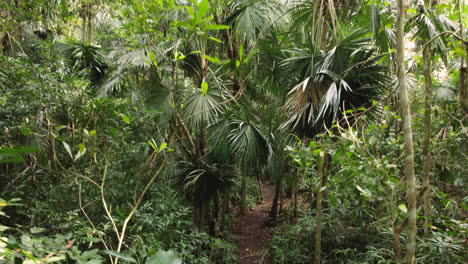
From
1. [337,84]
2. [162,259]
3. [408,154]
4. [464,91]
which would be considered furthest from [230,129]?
[162,259]

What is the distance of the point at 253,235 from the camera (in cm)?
594

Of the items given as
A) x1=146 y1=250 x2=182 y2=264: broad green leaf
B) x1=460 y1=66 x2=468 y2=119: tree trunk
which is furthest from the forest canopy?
x1=146 y1=250 x2=182 y2=264: broad green leaf

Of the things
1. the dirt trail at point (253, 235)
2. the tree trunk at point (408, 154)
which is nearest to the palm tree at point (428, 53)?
the tree trunk at point (408, 154)

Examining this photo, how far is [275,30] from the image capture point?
4.30 metres

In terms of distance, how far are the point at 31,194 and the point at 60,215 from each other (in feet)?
1.48

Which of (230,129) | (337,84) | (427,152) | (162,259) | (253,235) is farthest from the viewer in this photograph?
(253,235)

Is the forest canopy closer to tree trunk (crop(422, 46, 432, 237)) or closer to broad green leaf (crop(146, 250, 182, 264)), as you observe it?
tree trunk (crop(422, 46, 432, 237))

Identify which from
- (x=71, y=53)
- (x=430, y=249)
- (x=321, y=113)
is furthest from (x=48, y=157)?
(x=430, y=249)

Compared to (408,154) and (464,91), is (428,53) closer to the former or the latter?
(464,91)

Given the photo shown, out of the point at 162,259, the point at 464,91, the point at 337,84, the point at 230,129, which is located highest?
the point at 337,84

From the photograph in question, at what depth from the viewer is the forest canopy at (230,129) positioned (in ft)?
7.03

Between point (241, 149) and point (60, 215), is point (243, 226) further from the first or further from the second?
point (60, 215)

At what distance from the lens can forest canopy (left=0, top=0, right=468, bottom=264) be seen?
7.03 ft

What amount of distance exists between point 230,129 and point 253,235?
3100mm
